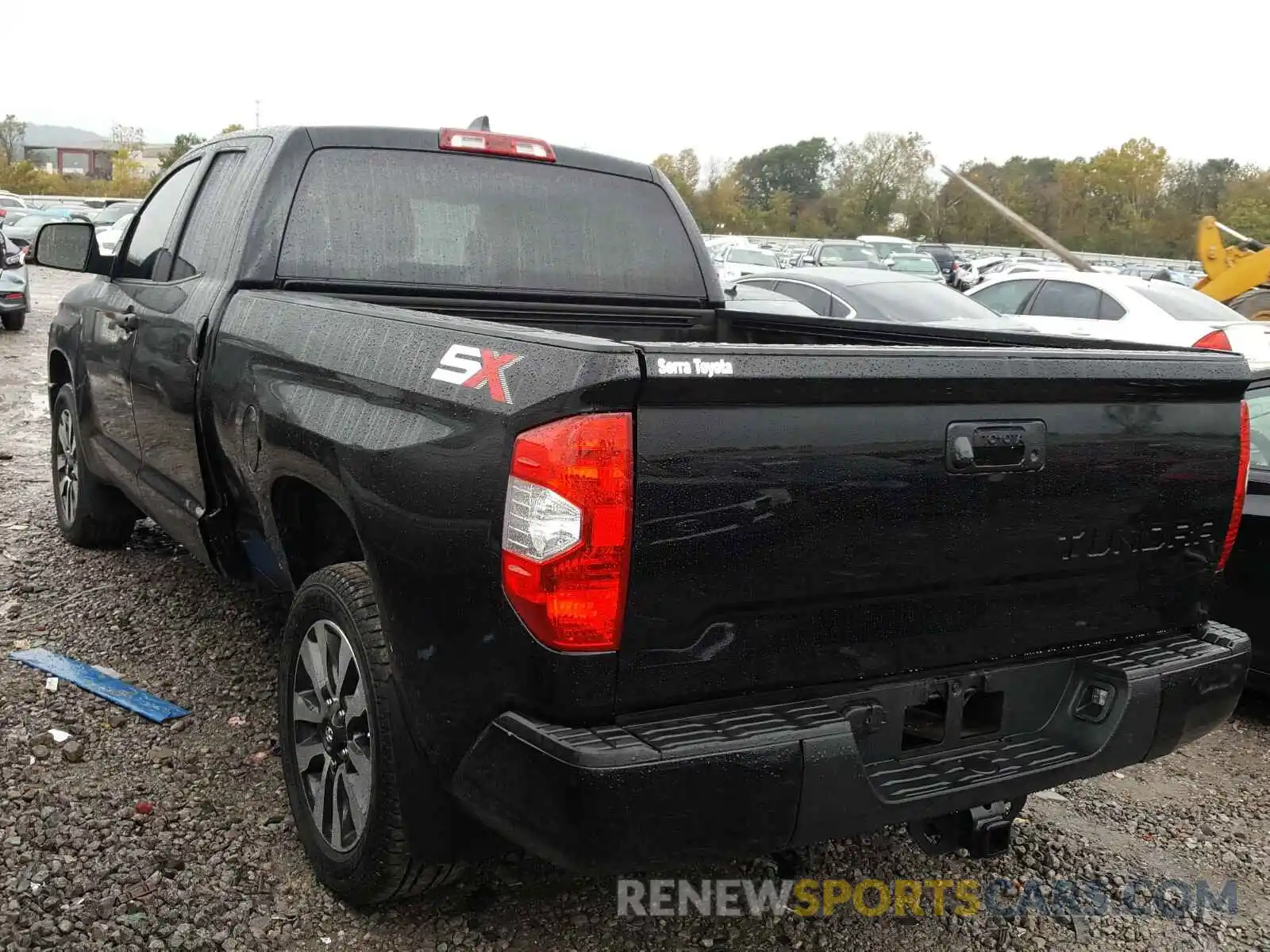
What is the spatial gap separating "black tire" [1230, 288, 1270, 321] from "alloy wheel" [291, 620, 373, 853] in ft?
51.8

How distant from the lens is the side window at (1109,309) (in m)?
10.8

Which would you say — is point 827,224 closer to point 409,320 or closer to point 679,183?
point 679,183

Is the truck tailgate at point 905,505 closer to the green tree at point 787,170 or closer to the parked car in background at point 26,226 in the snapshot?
the parked car in background at point 26,226

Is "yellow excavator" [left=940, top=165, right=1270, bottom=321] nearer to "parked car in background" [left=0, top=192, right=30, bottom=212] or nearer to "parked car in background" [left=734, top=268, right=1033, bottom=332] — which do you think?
"parked car in background" [left=734, top=268, right=1033, bottom=332]

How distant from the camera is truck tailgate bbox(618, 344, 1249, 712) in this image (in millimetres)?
2170

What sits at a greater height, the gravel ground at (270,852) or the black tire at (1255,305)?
the black tire at (1255,305)

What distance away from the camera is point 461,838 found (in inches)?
100

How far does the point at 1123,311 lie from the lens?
10.8m

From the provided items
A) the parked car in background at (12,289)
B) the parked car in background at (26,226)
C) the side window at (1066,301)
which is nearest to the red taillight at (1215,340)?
the side window at (1066,301)

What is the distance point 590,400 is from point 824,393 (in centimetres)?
50

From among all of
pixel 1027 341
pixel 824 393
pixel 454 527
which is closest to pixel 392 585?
pixel 454 527

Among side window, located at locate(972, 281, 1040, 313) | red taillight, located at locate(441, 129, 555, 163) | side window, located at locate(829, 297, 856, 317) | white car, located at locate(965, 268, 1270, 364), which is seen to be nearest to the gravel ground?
red taillight, located at locate(441, 129, 555, 163)

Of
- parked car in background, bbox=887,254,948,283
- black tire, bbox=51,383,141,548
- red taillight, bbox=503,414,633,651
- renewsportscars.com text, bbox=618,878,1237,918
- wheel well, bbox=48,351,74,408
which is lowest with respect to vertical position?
renewsportscars.com text, bbox=618,878,1237,918

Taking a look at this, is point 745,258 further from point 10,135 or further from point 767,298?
point 10,135
